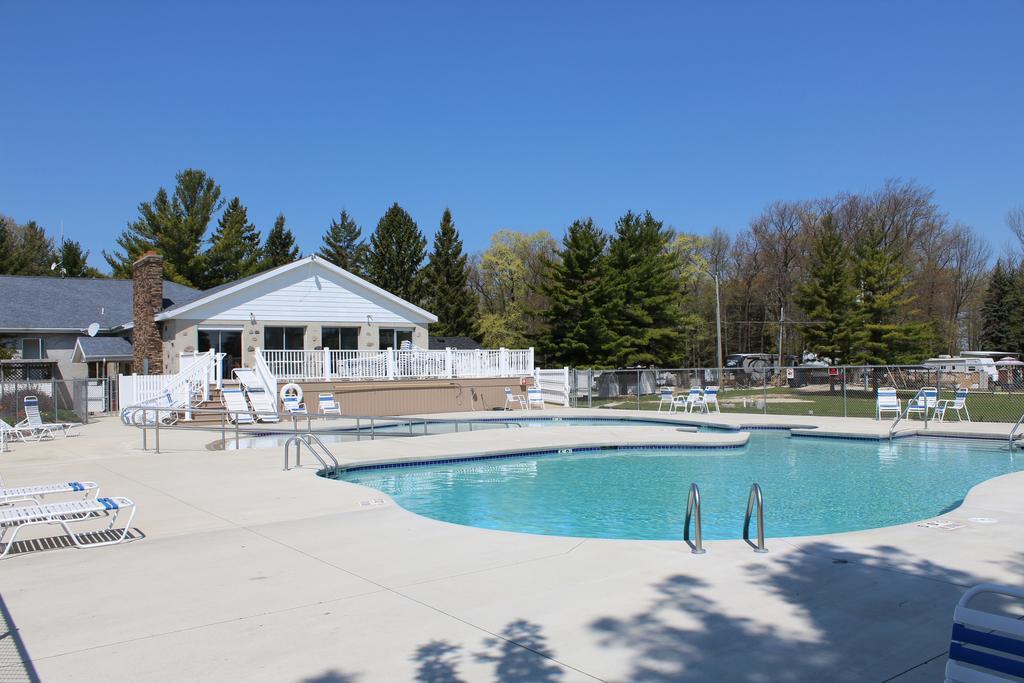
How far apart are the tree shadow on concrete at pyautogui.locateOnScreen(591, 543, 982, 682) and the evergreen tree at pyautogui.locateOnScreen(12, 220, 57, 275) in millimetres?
61459

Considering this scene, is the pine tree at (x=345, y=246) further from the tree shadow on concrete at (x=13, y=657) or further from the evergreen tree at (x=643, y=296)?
the tree shadow on concrete at (x=13, y=657)

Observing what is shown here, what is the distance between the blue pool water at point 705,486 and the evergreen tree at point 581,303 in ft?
66.6

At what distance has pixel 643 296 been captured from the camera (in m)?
41.4

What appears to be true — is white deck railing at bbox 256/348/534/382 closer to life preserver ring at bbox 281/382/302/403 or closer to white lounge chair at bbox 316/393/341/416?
life preserver ring at bbox 281/382/302/403

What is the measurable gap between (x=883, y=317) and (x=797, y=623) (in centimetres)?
3864

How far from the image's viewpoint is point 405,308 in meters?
34.1

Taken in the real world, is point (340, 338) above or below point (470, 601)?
above

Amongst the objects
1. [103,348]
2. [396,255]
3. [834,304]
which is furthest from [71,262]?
[834,304]

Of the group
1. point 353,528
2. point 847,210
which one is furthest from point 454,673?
point 847,210

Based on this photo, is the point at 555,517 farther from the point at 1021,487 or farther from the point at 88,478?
the point at 88,478

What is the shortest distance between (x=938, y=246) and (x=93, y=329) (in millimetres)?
58810

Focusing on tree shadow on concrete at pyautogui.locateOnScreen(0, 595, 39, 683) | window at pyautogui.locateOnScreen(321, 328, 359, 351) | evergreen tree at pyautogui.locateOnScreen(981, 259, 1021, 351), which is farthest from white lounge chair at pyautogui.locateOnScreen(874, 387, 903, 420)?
evergreen tree at pyautogui.locateOnScreen(981, 259, 1021, 351)

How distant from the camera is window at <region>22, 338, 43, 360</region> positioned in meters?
32.9

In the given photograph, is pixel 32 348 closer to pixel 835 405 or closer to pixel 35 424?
pixel 35 424
